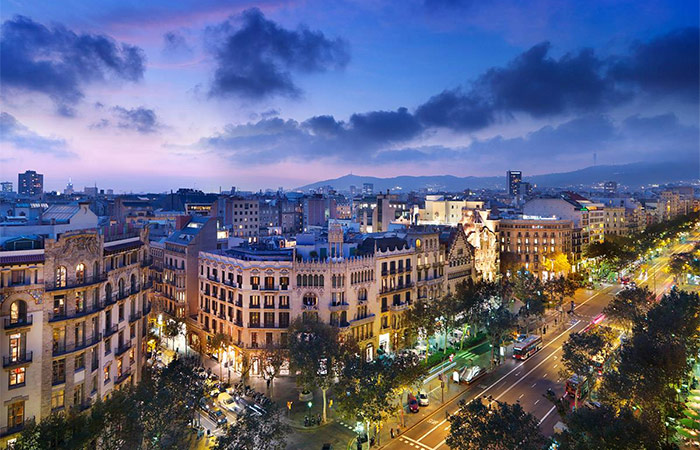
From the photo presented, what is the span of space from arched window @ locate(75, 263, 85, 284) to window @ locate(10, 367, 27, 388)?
32.6ft

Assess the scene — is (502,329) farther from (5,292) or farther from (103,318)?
(5,292)

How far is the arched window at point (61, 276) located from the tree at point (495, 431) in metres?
43.1

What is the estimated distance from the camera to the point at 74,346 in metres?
47.9

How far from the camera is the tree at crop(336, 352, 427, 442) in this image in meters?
49.6

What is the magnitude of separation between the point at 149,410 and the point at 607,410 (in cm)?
4196

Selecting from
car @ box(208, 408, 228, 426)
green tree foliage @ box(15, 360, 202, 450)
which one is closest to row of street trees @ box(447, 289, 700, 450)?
green tree foliage @ box(15, 360, 202, 450)

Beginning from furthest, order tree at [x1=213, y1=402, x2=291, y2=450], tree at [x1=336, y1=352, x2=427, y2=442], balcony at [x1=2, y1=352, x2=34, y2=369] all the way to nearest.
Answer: tree at [x1=336, y1=352, x2=427, y2=442] → balcony at [x1=2, y1=352, x2=34, y2=369] → tree at [x1=213, y1=402, x2=291, y2=450]

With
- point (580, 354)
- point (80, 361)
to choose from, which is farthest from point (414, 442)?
point (80, 361)

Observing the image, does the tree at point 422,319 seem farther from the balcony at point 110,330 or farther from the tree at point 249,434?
the balcony at point 110,330

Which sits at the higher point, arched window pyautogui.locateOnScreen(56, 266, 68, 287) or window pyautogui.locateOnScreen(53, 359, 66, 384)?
arched window pyautogui.locateOnScreen(56, 266, 68, 287)

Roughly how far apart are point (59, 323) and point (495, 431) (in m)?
44.8

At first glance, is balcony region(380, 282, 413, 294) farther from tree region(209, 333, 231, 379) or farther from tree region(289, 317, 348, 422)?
tree region(209, 333, 231, 379)

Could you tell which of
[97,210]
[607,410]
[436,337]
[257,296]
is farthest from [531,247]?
[97,210]

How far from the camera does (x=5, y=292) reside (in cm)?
4278
